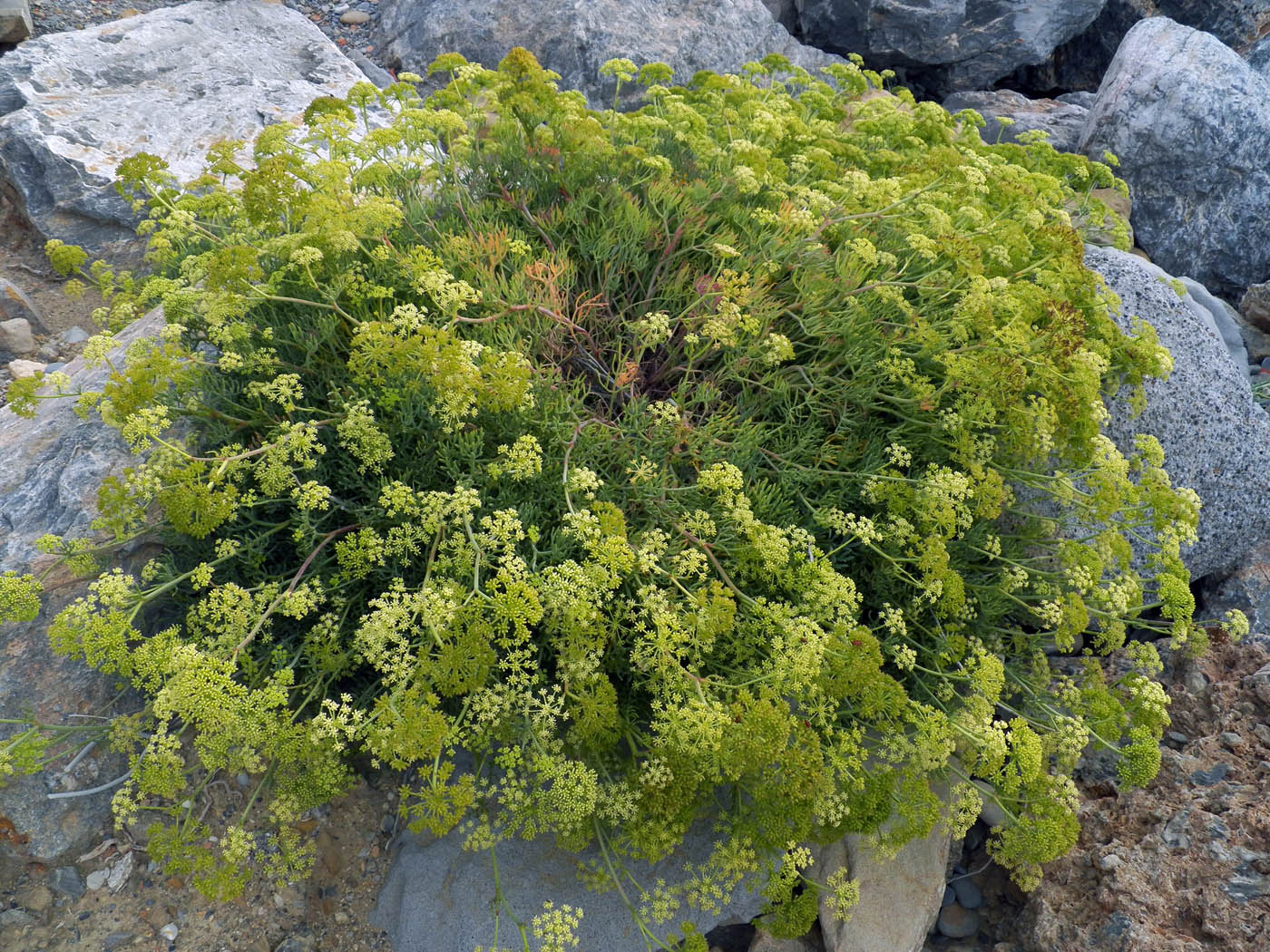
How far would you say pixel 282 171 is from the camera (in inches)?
143

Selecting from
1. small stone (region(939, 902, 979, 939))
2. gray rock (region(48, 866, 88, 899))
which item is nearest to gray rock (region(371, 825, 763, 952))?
small stone (region(939, 902, 979, 939))

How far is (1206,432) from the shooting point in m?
5.09

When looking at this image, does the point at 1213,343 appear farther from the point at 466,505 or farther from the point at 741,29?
the point at 741,29

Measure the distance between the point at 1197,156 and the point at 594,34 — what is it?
19.4 ft

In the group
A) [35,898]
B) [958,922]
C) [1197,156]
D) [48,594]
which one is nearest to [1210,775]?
[958,922]

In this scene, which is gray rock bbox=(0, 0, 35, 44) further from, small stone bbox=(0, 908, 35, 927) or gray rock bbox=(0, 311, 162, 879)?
small stone bbox=(0, 908, 35, 927)

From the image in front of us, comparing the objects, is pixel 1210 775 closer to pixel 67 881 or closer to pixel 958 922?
pixel 958 922

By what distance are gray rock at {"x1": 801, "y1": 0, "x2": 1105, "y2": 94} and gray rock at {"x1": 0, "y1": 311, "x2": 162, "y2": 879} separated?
10.00 m

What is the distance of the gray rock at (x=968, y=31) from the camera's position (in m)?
10.5

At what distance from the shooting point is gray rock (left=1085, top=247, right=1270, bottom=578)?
502 cm

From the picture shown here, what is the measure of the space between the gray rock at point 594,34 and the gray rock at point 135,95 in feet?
4.77

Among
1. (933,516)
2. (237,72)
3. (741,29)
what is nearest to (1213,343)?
(933,516)

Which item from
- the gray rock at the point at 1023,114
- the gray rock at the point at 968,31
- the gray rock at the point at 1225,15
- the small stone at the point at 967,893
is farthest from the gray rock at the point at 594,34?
the small stone at the point at 967,893

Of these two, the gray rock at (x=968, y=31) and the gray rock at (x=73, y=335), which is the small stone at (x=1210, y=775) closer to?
the gray rock at (x=73, y=335)
